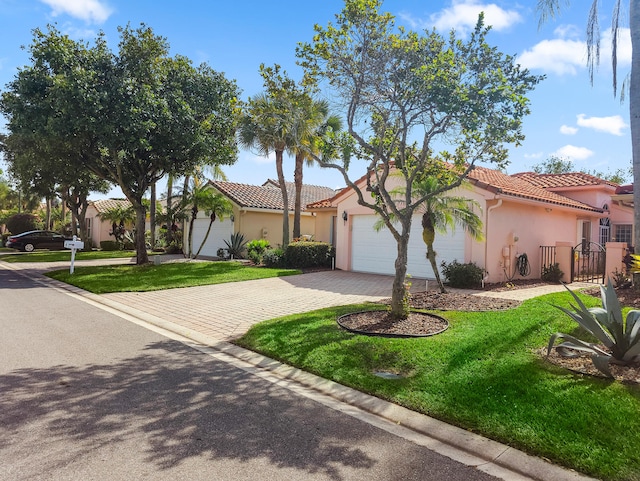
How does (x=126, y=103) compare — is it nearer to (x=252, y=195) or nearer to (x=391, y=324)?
(x=252, y=195)

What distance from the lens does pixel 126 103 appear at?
1542 cm

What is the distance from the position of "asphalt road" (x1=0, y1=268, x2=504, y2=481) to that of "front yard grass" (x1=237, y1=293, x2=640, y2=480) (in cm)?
70

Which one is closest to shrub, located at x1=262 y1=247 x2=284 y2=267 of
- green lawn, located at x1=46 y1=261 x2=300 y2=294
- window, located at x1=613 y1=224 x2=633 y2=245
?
green lawn, located at x1=46 y1=261 x2=300 y2=294

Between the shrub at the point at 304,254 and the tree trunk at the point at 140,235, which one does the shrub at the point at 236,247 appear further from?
the shrub at the point at 304,254

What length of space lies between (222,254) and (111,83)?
10.2m

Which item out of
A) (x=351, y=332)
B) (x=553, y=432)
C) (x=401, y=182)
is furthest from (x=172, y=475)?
(x=401, y=182)

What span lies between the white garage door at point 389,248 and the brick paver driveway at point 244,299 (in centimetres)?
105

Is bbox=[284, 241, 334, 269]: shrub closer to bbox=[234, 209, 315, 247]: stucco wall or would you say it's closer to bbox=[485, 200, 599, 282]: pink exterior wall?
bbox=[234, 209, 315, 247]: stucco wall

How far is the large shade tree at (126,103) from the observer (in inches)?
587

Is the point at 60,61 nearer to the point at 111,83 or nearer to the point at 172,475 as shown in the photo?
the point at 111,83

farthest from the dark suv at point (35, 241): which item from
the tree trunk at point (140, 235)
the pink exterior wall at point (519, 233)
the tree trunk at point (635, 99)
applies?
the tree trunk at point (635, 99)

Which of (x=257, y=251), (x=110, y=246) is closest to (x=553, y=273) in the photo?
(x=257, y=251)

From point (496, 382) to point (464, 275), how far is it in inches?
327

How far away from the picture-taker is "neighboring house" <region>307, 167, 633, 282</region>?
13164 millimetres
